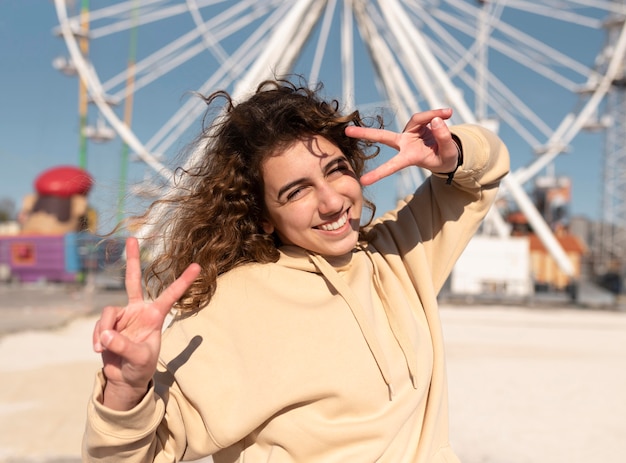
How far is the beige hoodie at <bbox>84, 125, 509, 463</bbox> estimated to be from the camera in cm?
91

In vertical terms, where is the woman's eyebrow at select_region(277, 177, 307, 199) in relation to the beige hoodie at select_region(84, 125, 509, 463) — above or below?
above

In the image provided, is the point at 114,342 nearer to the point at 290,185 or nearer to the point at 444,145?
the point at 290,185

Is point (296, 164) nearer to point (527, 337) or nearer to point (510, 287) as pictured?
point (527, 337)

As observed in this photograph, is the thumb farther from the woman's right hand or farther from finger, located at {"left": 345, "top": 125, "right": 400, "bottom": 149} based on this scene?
finger, located at {"left": 345, "top": 125, "right": 400, "bottom": 149}

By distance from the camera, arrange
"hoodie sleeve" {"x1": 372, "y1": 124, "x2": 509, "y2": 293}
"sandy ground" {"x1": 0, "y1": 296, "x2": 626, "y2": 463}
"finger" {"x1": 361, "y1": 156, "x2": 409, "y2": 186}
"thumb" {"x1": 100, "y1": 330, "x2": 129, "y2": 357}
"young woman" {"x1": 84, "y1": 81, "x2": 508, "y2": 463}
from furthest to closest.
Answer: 1. "sandy ground" {"x1": 0, "y1": 296, "x2": 626, "y2": 463}
2. "hoodie sleeve" {"x1": 372, "y1": 124, "x2": 509, "y2": 293}
3. "finger" {"x1": 361, "y1": 156, "x2": 409, "y2": 186}
4. "young woman" {"x1": 84, "y1": 81, "x2": 508, "y2": 463}
5. "thumb" {"x1": 100, "y1": 330, "x2": 129, "y2": 357}

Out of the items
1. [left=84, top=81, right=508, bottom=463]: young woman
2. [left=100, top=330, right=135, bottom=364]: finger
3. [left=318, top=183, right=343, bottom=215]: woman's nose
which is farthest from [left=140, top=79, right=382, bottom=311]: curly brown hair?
[left=100, top=330, right=135, bottom=364]: finger

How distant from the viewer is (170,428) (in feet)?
2.97

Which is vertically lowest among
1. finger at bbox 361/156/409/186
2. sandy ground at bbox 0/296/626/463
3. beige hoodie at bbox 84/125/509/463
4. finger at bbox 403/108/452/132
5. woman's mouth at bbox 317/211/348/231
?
sandy ground at bbox 0/296/626/463

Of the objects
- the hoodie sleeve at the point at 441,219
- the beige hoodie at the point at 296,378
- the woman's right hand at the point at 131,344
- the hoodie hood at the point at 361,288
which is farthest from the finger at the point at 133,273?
the hoodie sleeve at the point at 441,219

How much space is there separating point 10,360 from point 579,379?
4.72m

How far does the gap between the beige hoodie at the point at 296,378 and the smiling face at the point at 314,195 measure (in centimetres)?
5

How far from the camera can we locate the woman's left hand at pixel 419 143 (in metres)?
1.02

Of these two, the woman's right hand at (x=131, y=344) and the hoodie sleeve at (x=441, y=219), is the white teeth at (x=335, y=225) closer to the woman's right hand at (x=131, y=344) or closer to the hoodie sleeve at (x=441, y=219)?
the hoodie sleeve at (x=441, y=219)

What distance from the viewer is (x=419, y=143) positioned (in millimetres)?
1085
